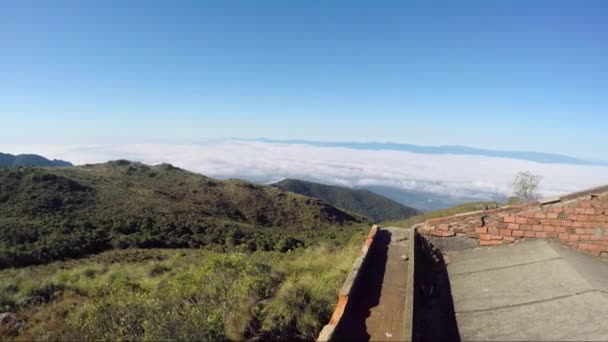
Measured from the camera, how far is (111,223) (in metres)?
33.2

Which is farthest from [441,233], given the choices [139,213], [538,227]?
[139,213]

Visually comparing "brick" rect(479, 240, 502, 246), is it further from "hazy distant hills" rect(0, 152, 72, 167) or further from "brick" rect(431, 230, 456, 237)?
"hazy distant hills" rect(0, 152, 72, 167)

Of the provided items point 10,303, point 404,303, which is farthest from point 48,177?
point 404,303

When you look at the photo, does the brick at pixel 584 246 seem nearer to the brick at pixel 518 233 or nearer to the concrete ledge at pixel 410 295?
the brick at pixel 518 233

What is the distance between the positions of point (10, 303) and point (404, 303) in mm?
9335

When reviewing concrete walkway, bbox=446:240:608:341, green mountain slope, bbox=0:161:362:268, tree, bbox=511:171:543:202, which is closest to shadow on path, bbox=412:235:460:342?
concrete walkway, bbox=446:240:608:341

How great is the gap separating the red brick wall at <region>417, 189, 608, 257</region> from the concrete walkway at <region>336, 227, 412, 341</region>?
3.83 feet

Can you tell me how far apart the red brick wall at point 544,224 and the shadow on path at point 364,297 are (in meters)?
1.46

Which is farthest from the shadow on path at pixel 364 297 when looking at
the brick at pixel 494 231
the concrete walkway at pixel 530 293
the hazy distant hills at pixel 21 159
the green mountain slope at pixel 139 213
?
the hazy distant hills at pixel 21 159

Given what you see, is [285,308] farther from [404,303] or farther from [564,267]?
[564,267]

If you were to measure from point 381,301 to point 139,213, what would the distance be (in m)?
37.1

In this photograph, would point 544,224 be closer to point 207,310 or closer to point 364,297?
point 364,297

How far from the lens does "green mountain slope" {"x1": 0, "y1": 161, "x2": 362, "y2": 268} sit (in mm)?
26125

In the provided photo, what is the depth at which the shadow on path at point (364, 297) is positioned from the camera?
13.8ft
